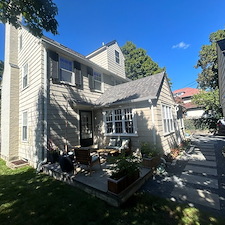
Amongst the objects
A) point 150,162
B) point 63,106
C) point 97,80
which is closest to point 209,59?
point 97,80

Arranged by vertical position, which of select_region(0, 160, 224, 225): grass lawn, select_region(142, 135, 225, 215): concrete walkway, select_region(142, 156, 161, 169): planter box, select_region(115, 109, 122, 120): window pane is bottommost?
select_region(142, 135, 225, 215): concrete walkway

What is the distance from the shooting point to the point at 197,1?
9.41 m

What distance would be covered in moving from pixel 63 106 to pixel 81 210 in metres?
5.33

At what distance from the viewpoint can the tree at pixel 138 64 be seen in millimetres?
24516

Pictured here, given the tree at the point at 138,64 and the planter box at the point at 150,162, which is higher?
the tree at the point at 138,64

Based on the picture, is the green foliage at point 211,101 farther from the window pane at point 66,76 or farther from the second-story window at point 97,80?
the window pane at point 66,76

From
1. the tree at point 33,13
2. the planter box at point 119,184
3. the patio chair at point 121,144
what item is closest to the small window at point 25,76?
the tree at point 33,13

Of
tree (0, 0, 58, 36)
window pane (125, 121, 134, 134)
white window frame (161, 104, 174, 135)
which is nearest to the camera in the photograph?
tree (0, 0, 58, 36)

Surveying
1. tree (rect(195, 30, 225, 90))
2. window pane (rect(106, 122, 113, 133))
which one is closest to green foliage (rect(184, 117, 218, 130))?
tree (rect(195, 30, 225, 90))

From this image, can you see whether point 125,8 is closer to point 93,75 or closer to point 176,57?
point 93,75

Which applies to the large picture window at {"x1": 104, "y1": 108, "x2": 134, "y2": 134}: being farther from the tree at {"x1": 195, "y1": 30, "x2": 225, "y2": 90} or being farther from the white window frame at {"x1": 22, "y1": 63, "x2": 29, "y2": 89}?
the tree at {"x1": 195, "y1": 30, "x2": 225, "y2": 90}

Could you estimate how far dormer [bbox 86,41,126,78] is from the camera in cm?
1228

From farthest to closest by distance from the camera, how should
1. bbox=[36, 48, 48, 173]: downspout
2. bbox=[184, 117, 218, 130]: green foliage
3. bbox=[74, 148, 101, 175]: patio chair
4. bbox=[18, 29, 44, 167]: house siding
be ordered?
bbox=[184, 117, 218, 130]: green foliage → bbox=[18, 29, 44, 167]: house siding → bbox=[36, 48, 48, 173]: downspout → bbox=[74, 148, 101, 175]: patio chair

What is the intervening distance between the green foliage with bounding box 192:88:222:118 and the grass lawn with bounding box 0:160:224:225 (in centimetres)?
1820
